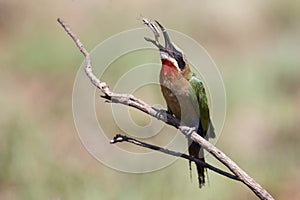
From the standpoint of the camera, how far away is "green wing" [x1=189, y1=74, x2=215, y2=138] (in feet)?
9.83

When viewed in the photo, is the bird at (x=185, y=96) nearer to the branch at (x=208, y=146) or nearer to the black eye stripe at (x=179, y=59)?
the black eye stripe at (x=179, y=59)

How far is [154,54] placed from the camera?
6.12 m

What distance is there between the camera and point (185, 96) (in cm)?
298

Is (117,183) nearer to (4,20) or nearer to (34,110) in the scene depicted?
(34,110)

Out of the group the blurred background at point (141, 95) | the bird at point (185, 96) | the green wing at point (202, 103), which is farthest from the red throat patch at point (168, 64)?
the blurred background at point (141, 95)

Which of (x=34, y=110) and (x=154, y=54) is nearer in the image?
(x=34, y=110)

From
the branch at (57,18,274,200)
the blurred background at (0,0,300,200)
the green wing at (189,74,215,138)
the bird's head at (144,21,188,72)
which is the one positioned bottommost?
the branch at (57,18,274,200)

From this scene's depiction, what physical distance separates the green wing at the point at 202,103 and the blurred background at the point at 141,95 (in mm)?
785

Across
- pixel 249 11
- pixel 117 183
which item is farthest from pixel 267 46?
pixel 117 183

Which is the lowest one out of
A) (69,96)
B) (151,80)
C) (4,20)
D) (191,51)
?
(151,80)

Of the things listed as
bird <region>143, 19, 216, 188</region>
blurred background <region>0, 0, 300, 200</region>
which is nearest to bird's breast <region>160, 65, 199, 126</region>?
bird <region>143, 19, 216, 188</region>

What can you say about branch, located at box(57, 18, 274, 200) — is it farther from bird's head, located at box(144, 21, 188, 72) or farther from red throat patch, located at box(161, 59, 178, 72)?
red throat patch, located at box(161, 59, 178, 72)

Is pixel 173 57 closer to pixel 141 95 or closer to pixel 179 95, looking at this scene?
pixel 179 95

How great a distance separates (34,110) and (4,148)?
4.69ft
